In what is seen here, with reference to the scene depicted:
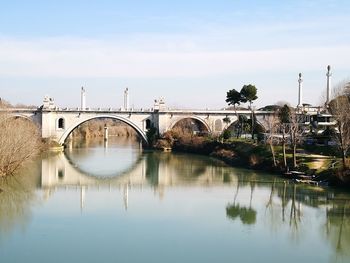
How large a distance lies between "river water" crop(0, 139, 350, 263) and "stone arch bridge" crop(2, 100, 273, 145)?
76.2ft

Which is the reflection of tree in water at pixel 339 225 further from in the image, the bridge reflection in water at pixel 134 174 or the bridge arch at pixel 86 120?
the bridge arch at pixel 86 120

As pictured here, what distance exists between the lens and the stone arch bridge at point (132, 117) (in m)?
58.8

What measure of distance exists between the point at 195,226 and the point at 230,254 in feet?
12.6

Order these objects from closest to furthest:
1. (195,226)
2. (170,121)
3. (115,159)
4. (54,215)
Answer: (195,226) < (54,215) < (115,159) < (170,121)

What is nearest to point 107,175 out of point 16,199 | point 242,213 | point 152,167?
point 152,167

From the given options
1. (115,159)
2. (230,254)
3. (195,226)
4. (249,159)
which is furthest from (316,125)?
(230,254)

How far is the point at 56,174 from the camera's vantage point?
36.0 metres

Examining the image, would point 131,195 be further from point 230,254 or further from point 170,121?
point 170,121

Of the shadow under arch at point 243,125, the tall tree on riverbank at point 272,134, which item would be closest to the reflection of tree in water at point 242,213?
the tall tree on riverbank at point 272,134

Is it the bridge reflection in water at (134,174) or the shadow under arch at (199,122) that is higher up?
the shadow under arch at (199,122)

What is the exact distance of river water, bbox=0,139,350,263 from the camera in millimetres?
16953

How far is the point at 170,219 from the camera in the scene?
71.4 feet

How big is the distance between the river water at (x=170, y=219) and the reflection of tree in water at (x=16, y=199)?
0.12ft

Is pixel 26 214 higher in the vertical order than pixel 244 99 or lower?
lower
